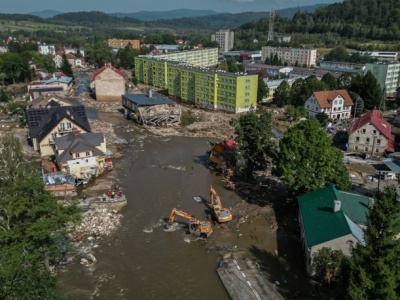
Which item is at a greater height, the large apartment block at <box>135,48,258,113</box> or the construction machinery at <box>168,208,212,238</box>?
the large apartment block at <box>135,48,258,113</box>

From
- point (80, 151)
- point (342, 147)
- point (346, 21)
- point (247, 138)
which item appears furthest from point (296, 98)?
point (346, 21)

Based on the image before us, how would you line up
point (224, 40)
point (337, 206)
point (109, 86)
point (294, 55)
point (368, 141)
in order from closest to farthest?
point (337, 206), point (368, 141), point (109, 86), point (294, 55), point (224, 40)

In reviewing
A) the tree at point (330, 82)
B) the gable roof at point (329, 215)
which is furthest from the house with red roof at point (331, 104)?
the gable roof at point (329, 215)

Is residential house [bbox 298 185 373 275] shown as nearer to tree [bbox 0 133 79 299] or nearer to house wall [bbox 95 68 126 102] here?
tree [bbox 0 133 79 299]

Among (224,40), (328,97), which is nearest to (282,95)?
(328,97)

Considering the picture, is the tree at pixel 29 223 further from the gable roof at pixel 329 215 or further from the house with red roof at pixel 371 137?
the house with red roof at pixel 371 137

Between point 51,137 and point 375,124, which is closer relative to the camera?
point 51,137

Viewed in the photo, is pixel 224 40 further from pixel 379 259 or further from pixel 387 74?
pixel 379 259

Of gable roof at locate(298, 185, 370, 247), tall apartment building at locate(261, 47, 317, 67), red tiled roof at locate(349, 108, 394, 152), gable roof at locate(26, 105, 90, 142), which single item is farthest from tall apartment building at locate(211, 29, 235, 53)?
gable roof at locate(298, 185, 370, 247)
